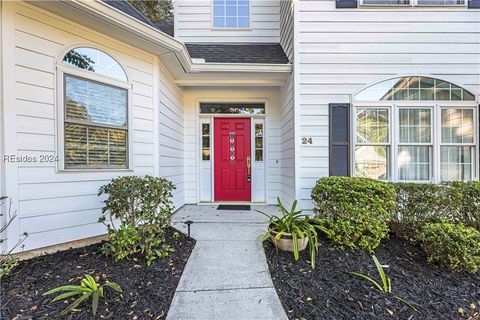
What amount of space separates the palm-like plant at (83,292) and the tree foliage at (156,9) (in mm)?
8852

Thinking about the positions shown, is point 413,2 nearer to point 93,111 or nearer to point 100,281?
point 93,111

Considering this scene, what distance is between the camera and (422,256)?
2617 millimetres

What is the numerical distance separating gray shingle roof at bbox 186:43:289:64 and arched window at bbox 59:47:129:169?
6.10 feet

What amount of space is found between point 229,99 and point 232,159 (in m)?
1.31

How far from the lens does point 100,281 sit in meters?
2.09

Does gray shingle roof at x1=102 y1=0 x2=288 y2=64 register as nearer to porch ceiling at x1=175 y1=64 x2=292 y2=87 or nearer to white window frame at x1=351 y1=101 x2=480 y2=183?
porch ceiling at x1=175 y1=64 x2=292 y2=87

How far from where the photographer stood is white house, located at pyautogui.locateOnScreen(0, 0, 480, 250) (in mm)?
2553

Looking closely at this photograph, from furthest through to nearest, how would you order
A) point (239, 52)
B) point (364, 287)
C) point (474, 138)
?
point (239, 52)
point (474, 138)
point (364, 287)

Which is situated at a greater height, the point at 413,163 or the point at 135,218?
the point at 413,163

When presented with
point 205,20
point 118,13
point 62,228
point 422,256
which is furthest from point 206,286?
point 205,20

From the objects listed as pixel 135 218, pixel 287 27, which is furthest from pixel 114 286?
pixel 287 27

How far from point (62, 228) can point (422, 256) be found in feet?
13.9

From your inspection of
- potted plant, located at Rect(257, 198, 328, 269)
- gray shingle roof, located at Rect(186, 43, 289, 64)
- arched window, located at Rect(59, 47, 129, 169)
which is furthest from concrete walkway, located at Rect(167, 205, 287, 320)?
gray shingle roof, located at Rect(186, 43, 289, 64)

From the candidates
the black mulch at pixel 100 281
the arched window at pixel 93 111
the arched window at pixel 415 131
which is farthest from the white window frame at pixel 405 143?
the arched window at pixel 93 111
